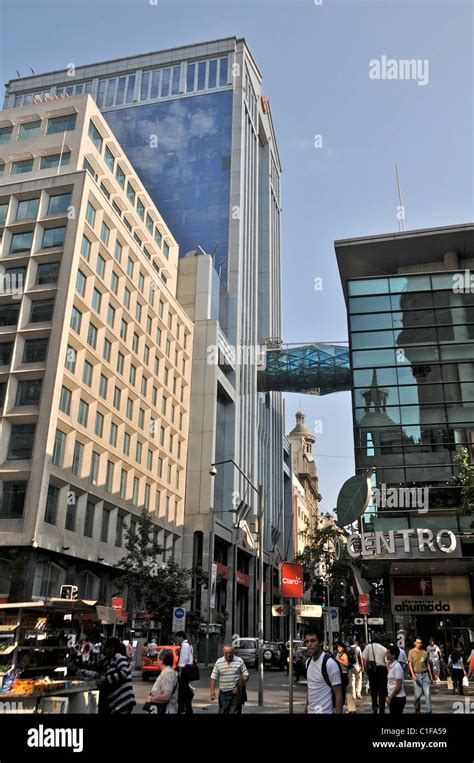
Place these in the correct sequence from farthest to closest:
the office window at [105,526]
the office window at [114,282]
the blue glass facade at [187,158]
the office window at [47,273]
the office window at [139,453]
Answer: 1. the blue glass facade at [187,158]
2. the office window at [139,453]
3. the office window at [114,282]
4. the office window at [105,526]
5. the office window at [47,273]

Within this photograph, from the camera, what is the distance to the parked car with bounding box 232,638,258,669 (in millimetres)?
37884

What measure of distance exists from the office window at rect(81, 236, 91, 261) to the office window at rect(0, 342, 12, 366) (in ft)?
26.7

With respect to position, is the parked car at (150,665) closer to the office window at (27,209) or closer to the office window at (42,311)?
the office window at (42,311)

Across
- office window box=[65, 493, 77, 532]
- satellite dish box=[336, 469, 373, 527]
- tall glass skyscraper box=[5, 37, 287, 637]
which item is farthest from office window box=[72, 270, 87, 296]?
tall glass skyscraper box=[5, 37, 287, 637]

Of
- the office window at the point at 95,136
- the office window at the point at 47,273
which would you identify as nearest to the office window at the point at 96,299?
the office window at the point at 47,273

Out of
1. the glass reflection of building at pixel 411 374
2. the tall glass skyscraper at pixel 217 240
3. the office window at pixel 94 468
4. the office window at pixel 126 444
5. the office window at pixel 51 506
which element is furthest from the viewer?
the tall glass skyscraper at pixel 217 240

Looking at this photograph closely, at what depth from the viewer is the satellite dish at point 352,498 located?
112ft

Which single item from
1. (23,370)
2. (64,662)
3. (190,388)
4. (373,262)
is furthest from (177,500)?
(64,662)

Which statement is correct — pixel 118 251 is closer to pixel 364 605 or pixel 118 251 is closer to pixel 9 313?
pixel 9 313

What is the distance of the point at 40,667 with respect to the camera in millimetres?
14945

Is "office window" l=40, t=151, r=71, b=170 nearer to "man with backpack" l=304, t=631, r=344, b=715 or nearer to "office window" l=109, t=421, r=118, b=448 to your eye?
"office window" l=109, t=421, r=118, b=448

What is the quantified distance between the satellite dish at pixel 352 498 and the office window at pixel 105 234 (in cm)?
2587

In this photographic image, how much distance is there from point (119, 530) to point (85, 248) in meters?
20.8

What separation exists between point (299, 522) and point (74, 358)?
282ft
